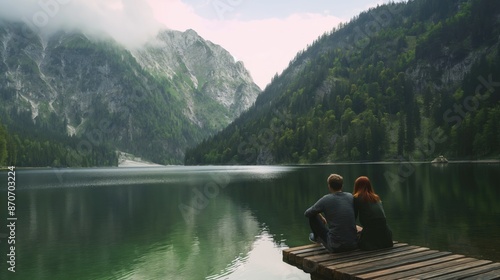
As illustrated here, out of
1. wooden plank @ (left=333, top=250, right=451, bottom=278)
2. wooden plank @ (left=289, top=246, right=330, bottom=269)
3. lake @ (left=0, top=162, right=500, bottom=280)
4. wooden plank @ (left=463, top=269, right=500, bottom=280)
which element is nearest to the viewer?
wooden plank @ (left=463, top=269, right=500, bottom=280)

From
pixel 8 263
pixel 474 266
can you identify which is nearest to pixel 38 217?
pixel 8 263

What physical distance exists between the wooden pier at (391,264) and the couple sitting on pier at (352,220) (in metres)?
0.33

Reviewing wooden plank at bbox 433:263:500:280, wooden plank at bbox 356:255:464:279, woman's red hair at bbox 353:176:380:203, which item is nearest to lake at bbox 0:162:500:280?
woman's red hair at bbox 353:176:380:203

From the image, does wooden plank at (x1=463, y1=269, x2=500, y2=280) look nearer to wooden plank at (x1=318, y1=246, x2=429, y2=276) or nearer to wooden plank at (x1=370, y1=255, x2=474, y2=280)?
wooden plank at (x1=370, y1=255, x2=474, y2=280)

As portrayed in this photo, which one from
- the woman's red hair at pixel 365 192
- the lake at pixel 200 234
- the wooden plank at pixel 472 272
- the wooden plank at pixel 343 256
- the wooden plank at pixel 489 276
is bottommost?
the lake at pixel 200 234

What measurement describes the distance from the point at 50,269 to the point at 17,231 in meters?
16.1

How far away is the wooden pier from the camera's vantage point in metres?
10.6

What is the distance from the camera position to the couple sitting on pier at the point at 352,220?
541 inches

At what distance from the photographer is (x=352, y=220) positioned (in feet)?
45.8

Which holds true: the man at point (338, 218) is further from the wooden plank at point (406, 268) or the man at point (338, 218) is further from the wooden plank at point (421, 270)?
the wooden plank at point (421, 270)

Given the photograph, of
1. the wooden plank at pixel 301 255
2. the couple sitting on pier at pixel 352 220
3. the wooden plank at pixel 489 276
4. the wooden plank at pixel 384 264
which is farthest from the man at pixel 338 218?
the wooden plank at pixel 489 276

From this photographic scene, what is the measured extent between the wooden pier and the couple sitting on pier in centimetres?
33

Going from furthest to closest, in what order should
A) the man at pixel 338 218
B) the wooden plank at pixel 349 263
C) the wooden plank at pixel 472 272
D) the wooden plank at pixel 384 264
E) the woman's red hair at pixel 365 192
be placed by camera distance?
the woman's red hair at pixel 365 192
the man at pixel 338 218
the wooden plank at pixel 349 263
the wooden plank at pixel 384 264
the wooden plank at pixel 472 272

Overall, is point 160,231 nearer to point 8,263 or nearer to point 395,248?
point 8,263
